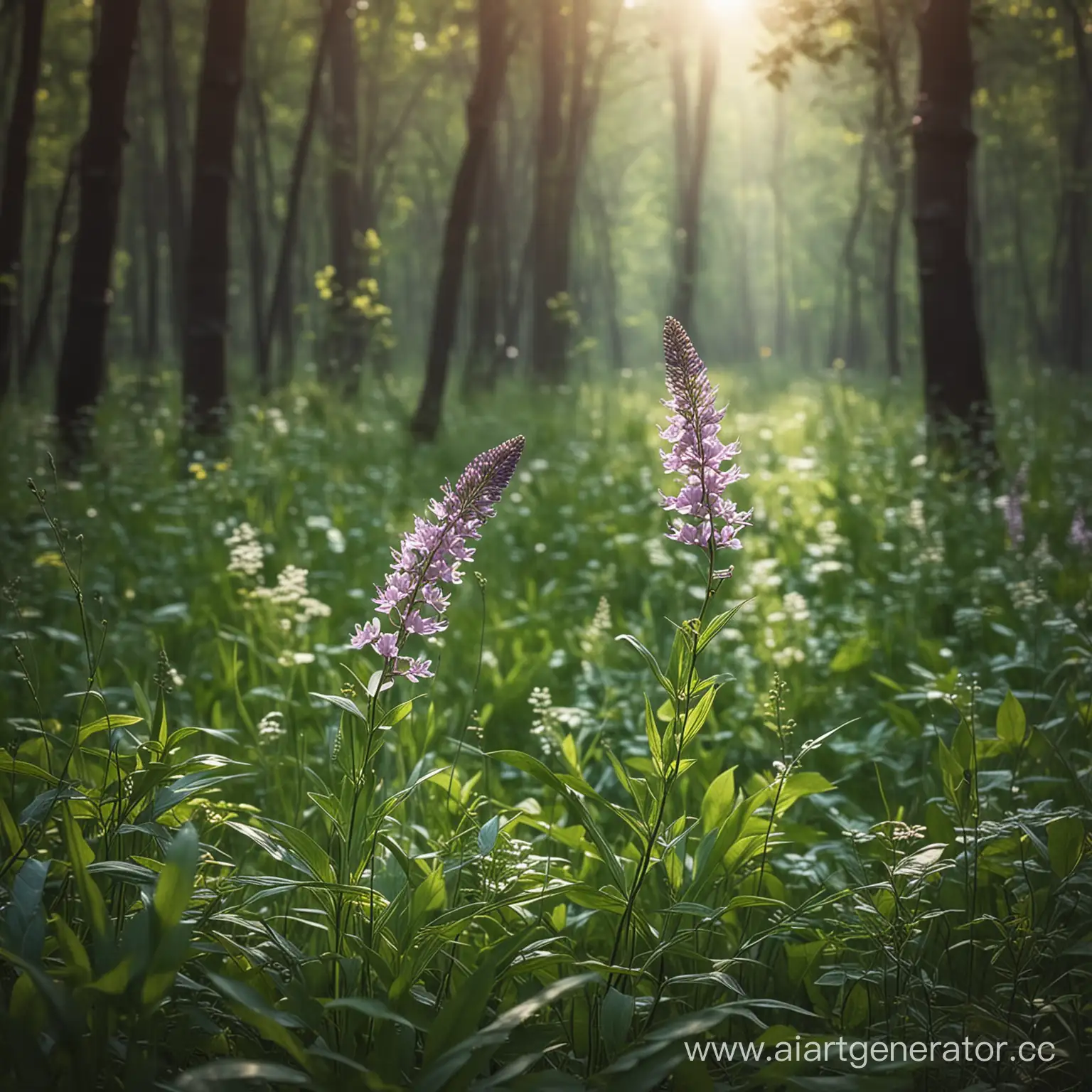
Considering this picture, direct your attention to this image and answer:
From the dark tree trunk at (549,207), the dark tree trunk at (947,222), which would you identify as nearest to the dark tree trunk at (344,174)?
the dark tree trunk at (549,207)

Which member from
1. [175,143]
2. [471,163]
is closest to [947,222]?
[471,163]

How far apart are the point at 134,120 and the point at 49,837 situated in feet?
82.8

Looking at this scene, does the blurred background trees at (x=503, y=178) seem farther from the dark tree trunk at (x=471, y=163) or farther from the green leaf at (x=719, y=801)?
the green leaf at (x=719, y=801)

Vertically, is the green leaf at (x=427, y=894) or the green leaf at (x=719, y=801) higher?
the green leaf at (x=719, y=801)

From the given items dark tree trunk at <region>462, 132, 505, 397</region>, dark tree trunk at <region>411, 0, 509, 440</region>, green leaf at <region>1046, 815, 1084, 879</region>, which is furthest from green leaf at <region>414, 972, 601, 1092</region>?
dark tree trunk at <region>462, 132, 505, 397</region>

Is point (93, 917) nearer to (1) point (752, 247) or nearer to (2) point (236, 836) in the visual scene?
(2) point (236, 836)

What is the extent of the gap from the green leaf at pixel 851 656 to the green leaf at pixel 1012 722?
1.71 metres

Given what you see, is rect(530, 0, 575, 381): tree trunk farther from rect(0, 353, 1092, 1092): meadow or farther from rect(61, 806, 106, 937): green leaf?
rect(61, 806, 106, 937): green leaf

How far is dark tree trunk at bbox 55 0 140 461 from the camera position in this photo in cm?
831

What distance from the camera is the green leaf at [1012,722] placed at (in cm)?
239

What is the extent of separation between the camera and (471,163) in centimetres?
1043

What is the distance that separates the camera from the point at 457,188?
10688 mm

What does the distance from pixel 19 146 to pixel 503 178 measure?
21278 millimetres

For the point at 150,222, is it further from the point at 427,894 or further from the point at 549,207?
the point at 427,894
